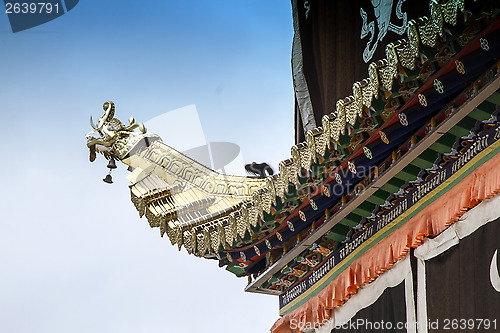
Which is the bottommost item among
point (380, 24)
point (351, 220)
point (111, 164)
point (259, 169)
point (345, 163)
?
point (351, 220)

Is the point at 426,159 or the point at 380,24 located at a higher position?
the point at 380,24

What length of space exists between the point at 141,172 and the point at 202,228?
97 cm

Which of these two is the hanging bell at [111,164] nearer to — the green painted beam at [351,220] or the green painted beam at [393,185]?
the green painted beam at [351,220]

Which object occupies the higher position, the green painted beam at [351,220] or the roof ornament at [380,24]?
the roof ornament at [380,24]

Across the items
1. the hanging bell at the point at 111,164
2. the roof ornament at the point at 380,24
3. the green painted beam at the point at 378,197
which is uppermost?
the roof ornament at the point at 380,24

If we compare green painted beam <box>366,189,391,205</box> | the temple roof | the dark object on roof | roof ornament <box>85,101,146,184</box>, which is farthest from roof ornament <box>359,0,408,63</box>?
roof ornament <box>85,101,146,184</box>

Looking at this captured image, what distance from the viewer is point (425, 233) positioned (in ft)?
18.8

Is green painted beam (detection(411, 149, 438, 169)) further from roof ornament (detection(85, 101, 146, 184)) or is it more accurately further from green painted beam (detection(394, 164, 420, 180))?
roof ornament (detection(85, 101, 146, 184))

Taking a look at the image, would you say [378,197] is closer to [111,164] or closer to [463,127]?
[463,127]

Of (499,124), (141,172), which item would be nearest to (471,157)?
(499,124)

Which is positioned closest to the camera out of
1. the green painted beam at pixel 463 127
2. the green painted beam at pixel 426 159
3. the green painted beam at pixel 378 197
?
the green painted beam at pixel 463 127

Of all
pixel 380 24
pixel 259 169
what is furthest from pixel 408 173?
pixel 259 169

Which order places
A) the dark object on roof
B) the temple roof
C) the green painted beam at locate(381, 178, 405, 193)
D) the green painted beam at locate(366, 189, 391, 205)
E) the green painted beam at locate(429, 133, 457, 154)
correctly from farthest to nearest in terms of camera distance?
1. the dark object on roof
2. the green painted beam at locate(366, 189, 391, 205)
3. the green painted beam at locate(381, 178, 405, 193)
4. the green painted beam at locate(429, 133, 457, 154)
5. the temple roof

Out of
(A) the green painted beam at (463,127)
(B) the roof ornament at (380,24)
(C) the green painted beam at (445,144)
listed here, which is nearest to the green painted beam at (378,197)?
(C) the green painted beam at (445,144)
